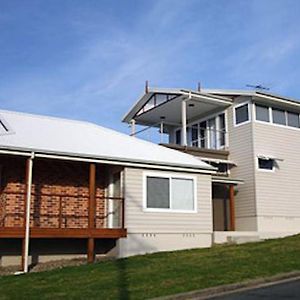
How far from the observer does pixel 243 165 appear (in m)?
25.0

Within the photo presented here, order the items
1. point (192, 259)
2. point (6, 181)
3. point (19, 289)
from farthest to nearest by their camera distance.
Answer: point (6, 181) → point (192, 259) → point (19, 289)

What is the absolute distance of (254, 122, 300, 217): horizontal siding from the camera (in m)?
24.4

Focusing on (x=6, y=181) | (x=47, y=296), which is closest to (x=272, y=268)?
(x=47, y=296)

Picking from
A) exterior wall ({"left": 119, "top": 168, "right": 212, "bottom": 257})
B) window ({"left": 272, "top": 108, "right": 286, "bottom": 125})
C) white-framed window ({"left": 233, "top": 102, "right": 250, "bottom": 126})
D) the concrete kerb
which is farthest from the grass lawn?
window ({"left": 272, "top": 108, "right": 286, "bottom": 125})

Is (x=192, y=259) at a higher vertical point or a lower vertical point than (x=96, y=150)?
lower

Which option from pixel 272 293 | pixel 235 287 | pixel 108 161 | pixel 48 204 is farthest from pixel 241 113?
pixel 272 293

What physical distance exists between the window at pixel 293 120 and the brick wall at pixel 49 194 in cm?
1110

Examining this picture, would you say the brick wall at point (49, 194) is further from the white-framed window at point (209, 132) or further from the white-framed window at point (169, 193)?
the white-framed window at point (209, 132)

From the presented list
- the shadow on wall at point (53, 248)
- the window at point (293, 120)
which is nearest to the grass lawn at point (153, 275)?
the shadow on wall at point (53, 248)

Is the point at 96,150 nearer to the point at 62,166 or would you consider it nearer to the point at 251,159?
the point at 62,166

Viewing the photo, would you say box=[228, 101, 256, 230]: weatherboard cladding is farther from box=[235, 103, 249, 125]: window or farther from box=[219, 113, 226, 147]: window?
box=[219, 113, 226, 147]: window

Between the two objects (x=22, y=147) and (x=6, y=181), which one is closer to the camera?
(x=22, y=147)

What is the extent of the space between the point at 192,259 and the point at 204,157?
952cm

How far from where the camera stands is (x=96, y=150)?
18875 millimetres
